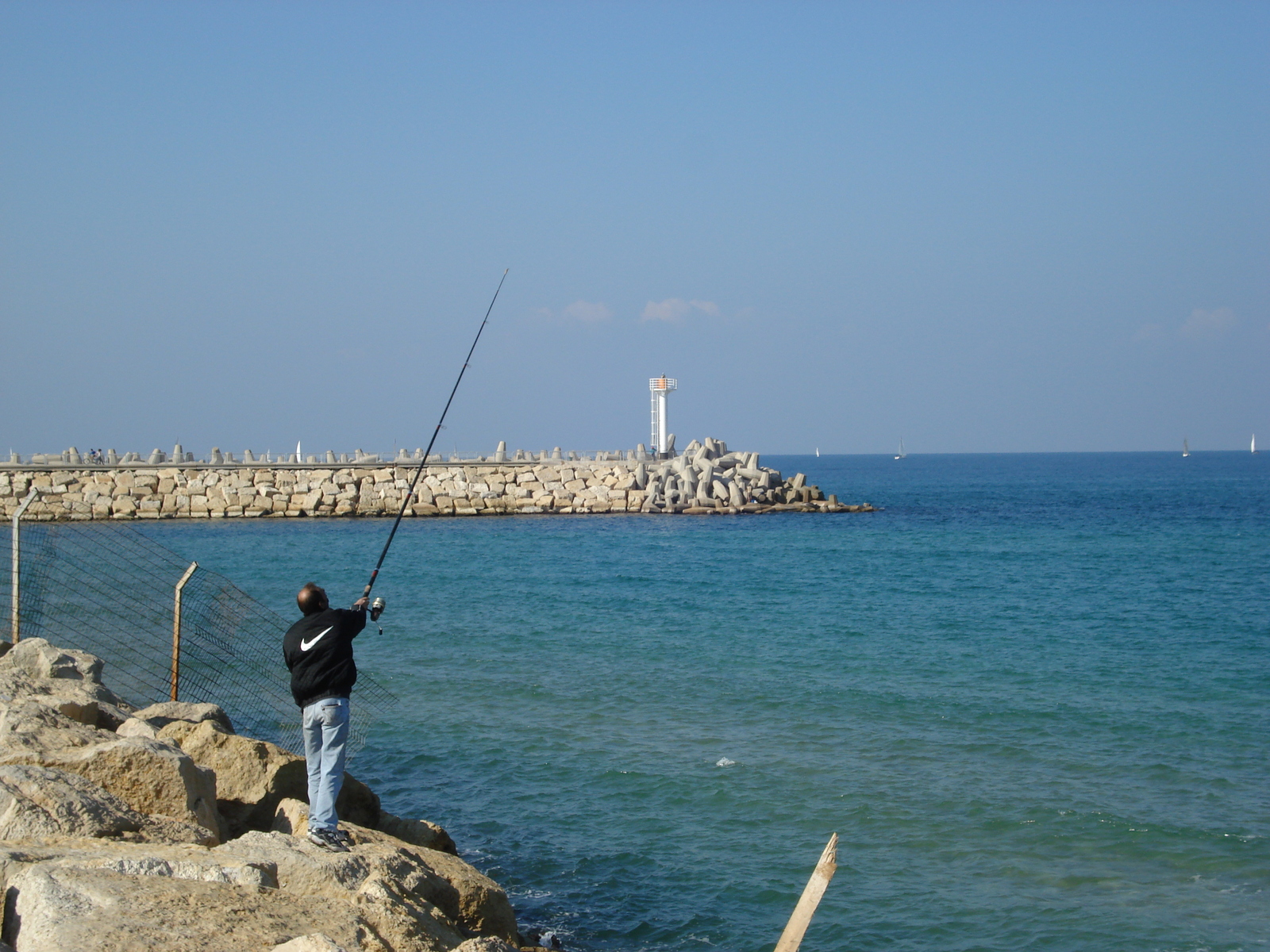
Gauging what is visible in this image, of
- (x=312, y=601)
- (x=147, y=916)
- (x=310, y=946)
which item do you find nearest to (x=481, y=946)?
(x=310, y=946)

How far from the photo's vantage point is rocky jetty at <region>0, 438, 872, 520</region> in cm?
3850

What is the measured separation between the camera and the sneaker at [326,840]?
4.71m

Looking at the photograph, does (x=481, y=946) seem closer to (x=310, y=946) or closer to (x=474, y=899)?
(x=310, y=946)

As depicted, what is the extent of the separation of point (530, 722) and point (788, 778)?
312 centimetres

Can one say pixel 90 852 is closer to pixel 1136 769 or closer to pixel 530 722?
pixel 530 722

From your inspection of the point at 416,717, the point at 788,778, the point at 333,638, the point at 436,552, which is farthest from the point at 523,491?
the point at 333,638

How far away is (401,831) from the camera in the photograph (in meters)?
6.82

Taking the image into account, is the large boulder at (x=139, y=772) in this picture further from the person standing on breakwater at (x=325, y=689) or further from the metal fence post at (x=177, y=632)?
the metal fence post at (x=177, y=632)

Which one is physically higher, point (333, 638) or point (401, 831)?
point (333, 638)

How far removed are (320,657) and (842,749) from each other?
6.38 m

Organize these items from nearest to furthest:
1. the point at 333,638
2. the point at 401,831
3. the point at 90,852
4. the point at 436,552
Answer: the point at 90,852 → the point at 333,638 → the point at 401,831 → the point at 436,552

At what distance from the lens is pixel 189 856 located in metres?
4.08

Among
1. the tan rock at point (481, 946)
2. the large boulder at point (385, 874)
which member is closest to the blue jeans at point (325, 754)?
the large boulder at point (385, 874)

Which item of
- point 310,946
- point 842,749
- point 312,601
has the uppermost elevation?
point 312,601
